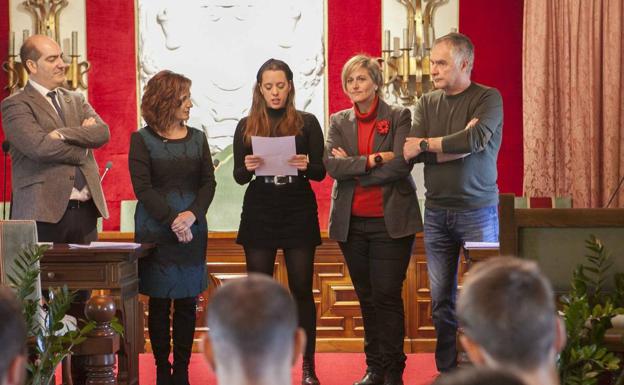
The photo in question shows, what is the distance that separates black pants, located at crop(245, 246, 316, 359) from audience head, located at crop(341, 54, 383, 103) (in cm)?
73

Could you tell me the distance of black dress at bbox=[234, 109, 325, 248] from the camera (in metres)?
4.52

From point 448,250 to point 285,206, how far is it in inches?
30.1

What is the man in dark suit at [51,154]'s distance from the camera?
4.58 m

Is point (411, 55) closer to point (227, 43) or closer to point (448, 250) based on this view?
point (227, 43)

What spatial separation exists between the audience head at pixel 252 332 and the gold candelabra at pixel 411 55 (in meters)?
5.06

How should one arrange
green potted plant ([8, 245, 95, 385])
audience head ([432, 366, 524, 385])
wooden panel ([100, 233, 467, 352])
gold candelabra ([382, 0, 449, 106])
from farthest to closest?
gold candelabra ([382, 0, 449, 106])
wooden panel ([100, 233, 467, 352])
green potted plant ([8, 245, 95, 385])
audience head ([432, 366, 524, 385])

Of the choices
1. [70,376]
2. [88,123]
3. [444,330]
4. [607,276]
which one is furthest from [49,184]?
[607,276]

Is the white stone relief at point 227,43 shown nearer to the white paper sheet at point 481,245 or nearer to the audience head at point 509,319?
the white paper sheet at point 481,245

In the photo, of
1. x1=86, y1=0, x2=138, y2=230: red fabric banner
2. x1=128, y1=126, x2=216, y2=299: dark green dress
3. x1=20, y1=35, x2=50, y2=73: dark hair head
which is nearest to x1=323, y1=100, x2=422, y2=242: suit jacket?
x1=128, y1=126, x2=216, y2=299: dark green dress

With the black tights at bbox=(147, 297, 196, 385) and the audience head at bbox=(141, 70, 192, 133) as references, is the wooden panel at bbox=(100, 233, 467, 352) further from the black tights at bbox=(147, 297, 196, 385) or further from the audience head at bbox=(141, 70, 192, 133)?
the audience head at bbox=(141, 70, 192, 133)

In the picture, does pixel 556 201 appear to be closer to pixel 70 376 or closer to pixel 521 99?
pixel 521 99

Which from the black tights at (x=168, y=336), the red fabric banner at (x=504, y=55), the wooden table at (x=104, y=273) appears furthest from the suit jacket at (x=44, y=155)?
the red fabric banner at (x=504, y=55)

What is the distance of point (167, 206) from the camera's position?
4391 millimetres

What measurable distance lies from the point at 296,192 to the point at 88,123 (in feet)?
3.52
